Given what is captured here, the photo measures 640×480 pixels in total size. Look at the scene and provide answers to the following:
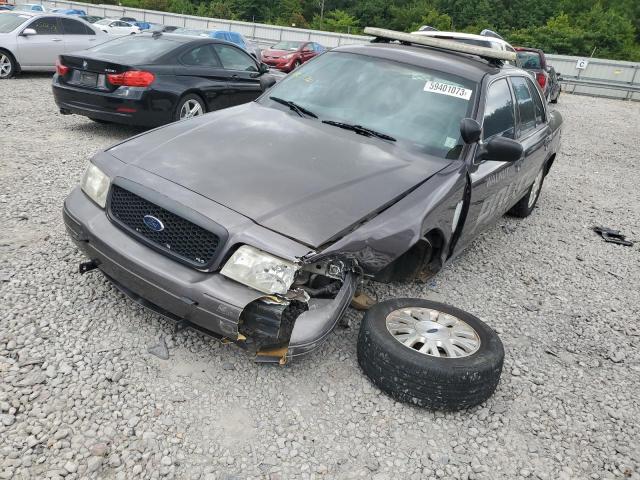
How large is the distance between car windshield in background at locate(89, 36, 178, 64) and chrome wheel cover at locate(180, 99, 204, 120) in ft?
2.32

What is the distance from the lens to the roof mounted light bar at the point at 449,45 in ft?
13.6

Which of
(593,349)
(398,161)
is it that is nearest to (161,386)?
(398,161)

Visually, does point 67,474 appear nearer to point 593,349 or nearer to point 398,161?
point 398,161

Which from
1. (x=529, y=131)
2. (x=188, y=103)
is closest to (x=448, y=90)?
(x=529, y=131)

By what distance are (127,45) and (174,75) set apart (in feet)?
3.35

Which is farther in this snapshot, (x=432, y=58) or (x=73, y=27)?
(x=73, y=27)

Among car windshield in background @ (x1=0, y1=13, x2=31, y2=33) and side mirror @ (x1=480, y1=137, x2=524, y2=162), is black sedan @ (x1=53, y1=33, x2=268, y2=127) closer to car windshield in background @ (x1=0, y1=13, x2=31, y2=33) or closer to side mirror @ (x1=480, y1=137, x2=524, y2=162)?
side mirror @ (x1=480, y1=137, x2=524, y2=162)

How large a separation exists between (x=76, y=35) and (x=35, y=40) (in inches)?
39.4

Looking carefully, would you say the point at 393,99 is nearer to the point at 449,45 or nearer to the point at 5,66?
the point at 449,45

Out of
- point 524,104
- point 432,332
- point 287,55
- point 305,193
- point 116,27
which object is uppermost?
point 524,104

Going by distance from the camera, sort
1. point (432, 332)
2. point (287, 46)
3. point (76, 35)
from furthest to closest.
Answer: point (287, 46) < point (76, 35) < point (432, 332)

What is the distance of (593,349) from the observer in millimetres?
3582

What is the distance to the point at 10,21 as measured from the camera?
11.1 m

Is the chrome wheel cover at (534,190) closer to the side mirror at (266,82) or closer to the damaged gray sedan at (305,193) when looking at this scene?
the damaged gray sedan at (305,193)
